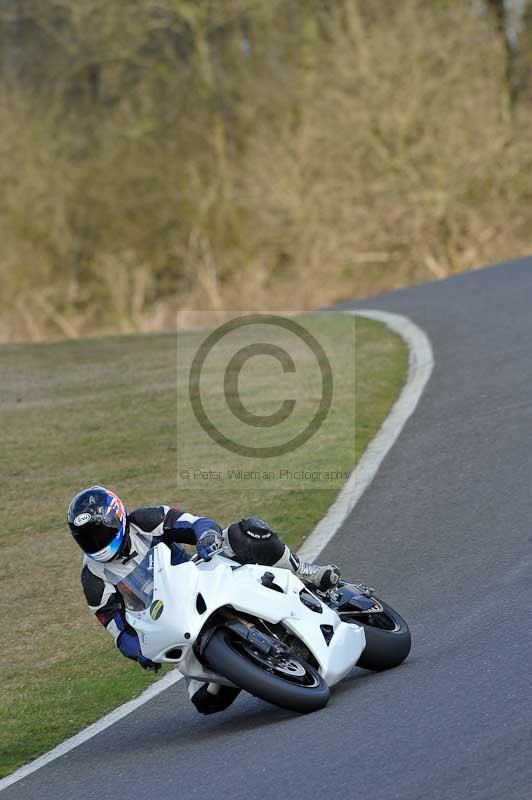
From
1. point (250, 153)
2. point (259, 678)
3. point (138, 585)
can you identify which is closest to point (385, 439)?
point (138, 585)

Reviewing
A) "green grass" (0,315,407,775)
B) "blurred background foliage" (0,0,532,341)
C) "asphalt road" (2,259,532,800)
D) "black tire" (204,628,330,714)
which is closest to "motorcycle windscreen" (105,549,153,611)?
"black tire" (204,628,330,714)

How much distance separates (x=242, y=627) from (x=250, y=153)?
29.8 meters

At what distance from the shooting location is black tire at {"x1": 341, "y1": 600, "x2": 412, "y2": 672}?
21.4ft

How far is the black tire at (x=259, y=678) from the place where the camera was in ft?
18.9

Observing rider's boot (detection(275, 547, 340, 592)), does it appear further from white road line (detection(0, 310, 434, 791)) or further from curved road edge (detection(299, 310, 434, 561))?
curved road edge (detection(299, 310, 434, 561))

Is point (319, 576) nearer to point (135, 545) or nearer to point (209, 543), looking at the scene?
point (209, 543)

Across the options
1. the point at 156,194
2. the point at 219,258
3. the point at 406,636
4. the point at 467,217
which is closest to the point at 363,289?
the point at 467,217

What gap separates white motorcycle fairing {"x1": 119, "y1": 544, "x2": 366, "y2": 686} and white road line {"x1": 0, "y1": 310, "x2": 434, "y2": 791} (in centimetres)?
100

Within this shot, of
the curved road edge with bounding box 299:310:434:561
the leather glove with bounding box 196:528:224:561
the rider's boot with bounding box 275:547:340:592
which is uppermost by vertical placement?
the leather glove with bounding box 196:528:224:561

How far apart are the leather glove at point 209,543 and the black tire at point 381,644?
78cm

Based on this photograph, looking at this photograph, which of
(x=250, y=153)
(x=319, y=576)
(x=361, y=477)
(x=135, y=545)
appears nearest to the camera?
(x=135, y=545)

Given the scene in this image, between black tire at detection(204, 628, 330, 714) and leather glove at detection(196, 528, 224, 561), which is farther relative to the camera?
leather glove at detection(196, 528, 224, 561)

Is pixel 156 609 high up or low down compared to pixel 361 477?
up

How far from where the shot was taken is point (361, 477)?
432 inches
